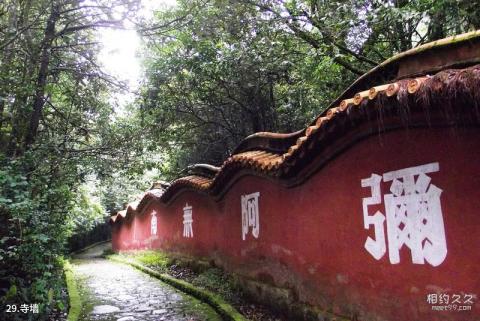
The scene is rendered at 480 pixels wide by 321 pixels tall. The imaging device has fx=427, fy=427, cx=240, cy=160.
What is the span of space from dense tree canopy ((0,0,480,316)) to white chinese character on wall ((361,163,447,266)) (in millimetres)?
2009

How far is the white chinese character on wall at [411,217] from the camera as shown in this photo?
12.4ft

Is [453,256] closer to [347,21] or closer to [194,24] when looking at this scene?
[347,21]

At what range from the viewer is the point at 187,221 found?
11555mm

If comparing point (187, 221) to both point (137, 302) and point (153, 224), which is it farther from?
point (153, 224)

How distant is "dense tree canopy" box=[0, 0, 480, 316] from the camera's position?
19.4ft

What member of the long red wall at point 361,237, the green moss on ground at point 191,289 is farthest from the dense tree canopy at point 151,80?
the green moss on ground at point 191,289

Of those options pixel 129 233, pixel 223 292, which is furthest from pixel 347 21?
pixel 129 233

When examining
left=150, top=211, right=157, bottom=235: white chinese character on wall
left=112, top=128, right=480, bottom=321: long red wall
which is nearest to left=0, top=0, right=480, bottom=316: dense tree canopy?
left=112, top=128, right=480, bottom=321: long red wall

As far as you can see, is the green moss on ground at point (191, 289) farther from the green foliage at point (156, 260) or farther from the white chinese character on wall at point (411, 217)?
the white chinese character on wall at point (411, 217)

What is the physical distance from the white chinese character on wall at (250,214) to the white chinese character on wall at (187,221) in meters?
3.58

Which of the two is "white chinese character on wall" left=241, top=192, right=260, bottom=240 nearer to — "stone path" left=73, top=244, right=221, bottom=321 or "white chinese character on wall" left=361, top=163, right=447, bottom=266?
"stone path" left=73, top=244, right=221, bottom=321

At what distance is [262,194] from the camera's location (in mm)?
7129

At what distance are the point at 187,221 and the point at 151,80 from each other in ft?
12.6

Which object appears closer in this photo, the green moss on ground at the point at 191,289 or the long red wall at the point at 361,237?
the long red wall at the point at 361,237
